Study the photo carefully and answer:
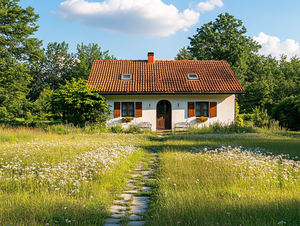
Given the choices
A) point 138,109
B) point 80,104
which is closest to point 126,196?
point 80,104

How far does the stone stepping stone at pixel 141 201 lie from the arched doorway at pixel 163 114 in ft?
51.5

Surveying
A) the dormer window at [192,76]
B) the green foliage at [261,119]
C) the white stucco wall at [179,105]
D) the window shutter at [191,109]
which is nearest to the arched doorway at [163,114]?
the white stucco wall at [179,105]

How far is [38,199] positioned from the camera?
4.33 metres

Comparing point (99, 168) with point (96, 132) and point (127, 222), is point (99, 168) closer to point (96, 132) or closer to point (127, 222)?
point (127, 222)

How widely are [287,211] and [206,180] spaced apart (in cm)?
185

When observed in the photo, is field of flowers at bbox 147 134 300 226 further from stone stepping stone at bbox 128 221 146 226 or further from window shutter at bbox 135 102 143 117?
window shutter at bbox 135 102 143 117

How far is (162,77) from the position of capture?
21.2 metres

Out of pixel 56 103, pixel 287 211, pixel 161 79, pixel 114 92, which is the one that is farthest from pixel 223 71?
pixel 287 211

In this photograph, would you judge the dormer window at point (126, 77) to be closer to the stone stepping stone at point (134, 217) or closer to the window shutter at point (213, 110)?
the window shutter at point (213, 110)

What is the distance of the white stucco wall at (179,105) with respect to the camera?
19953mm

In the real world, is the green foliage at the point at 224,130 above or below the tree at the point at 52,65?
below

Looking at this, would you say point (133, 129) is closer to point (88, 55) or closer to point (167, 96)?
point (167, 96)

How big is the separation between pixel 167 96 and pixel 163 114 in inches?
64.0

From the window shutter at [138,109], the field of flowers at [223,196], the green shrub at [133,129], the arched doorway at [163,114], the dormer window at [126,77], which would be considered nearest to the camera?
the field of flowers at [223,196]
